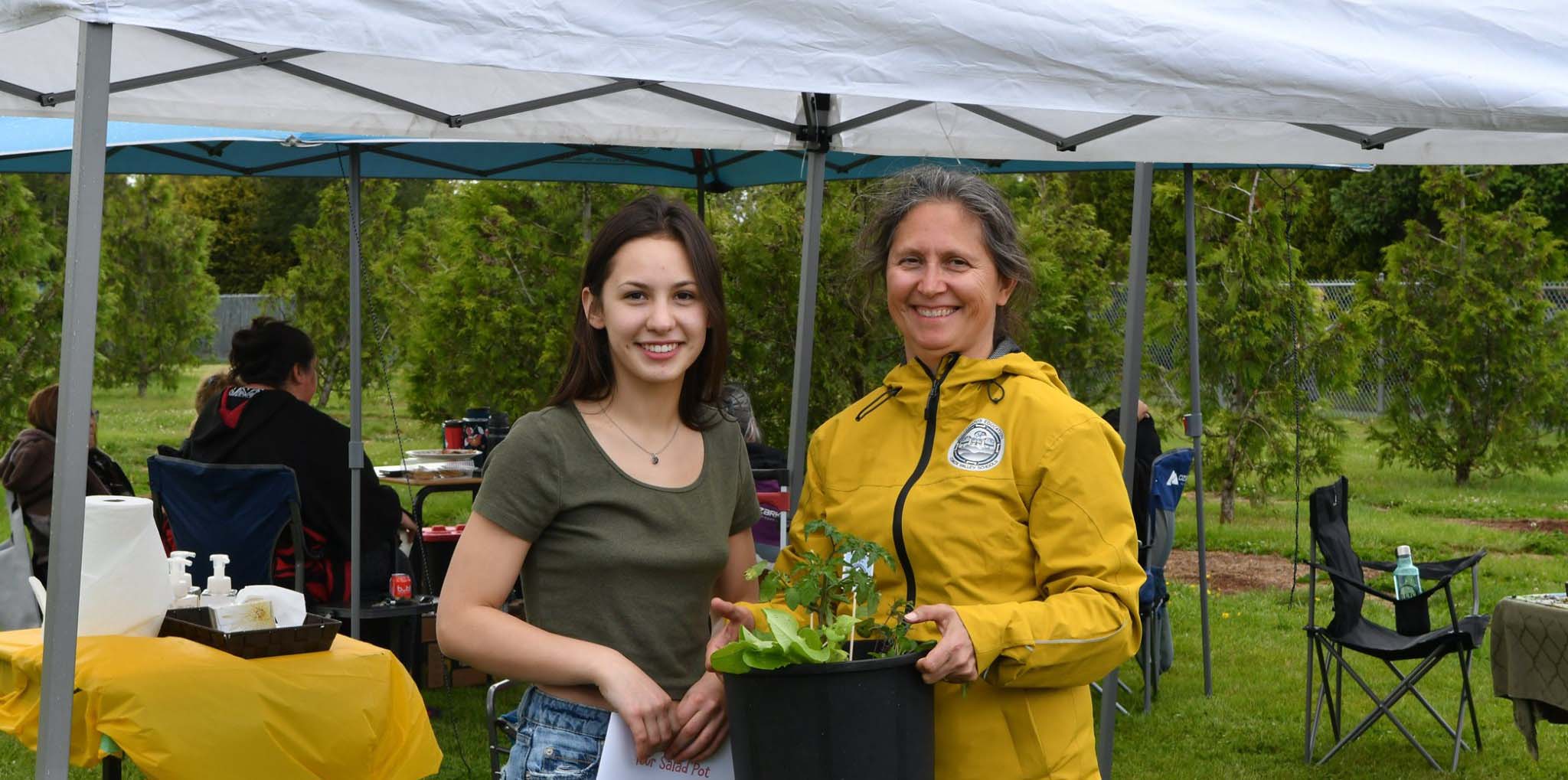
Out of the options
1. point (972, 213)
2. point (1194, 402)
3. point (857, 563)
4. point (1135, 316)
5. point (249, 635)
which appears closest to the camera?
point (857, 563)

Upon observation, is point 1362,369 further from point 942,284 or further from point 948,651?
point 948,651

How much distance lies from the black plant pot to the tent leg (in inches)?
94.4

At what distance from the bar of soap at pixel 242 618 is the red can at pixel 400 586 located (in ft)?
5.66

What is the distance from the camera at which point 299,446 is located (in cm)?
505

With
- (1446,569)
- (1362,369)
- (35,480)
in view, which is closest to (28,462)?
(35,480)

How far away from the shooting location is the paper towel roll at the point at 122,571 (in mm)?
2916

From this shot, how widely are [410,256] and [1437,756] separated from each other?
9244 millimetres

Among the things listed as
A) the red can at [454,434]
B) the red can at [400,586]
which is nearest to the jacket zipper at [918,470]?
the red can at [400,586]

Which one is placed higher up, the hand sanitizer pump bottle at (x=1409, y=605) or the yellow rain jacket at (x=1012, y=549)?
the yellow rain jacket at (x=1012, y=549)

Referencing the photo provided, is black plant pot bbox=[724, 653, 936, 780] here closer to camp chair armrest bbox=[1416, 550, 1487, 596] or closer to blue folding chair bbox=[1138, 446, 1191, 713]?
blue folding chair bbox=[1138, 446, 1191, 713]

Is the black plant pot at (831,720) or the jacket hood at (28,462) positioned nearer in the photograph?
the black plant pot at (831,720)

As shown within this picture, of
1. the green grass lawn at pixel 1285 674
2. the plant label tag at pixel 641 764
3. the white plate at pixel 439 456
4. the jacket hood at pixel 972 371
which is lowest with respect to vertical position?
the green grass lawn at pixel 1285 674

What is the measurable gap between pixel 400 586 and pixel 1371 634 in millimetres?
3502

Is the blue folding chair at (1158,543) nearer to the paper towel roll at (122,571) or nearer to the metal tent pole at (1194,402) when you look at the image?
the metal tent pole at (1194,402)
